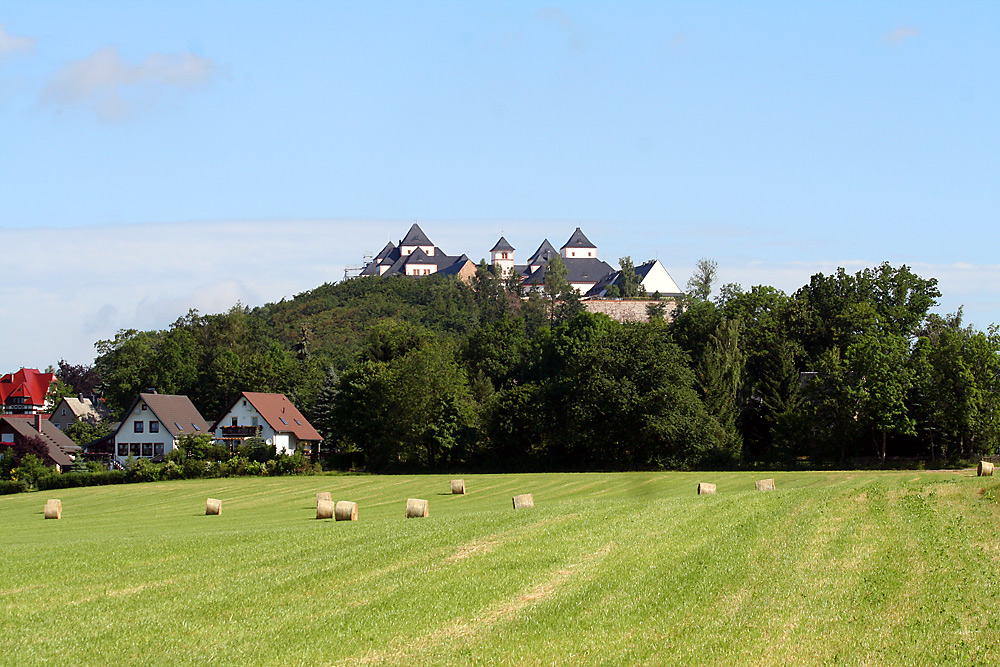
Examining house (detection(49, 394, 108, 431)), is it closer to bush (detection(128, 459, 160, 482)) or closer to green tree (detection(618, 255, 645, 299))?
bush (detection(128, 459, 160, 482))

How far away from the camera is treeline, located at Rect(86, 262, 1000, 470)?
2482 inches

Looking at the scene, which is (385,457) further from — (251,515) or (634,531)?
(634,531)

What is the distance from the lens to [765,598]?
47.6ft

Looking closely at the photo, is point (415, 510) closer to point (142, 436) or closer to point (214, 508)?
point (214, 508)

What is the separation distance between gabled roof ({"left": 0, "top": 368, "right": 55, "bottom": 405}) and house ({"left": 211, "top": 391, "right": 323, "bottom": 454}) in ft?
189

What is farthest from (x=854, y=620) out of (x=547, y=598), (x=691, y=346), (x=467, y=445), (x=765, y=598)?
(x=691, y=346)

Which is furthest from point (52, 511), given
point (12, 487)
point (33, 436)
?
point (33, 436)

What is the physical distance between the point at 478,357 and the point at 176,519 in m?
71.5

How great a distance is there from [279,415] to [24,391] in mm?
62282

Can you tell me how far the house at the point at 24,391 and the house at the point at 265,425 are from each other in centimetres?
5455

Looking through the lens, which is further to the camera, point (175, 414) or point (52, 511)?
point (175, 414)

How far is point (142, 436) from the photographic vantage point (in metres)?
90.6

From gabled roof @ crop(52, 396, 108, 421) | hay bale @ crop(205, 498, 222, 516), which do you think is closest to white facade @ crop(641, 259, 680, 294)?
gabled roof @ crop(52, 396, 108, 421)

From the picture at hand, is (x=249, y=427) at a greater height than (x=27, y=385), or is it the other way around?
(x=27, y=385)
